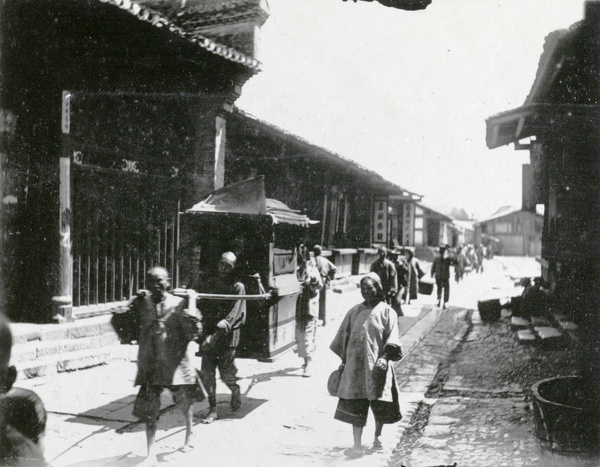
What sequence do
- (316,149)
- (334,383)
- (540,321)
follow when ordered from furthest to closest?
(316,149) → (540,321) → (334,383)

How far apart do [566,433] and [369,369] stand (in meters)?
1.88

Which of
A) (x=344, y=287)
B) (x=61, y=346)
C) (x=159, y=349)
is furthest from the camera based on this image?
(x=344, y=287)

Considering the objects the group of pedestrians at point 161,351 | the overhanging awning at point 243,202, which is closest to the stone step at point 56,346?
the overhanging awning at point 243,202

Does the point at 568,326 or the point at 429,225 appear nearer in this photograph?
the point at 568,326

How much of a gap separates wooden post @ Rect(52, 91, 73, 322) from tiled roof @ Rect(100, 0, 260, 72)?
1.78 meters

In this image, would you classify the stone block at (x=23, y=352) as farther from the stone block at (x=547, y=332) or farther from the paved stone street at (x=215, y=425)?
the stone block at (x=547, y=332)

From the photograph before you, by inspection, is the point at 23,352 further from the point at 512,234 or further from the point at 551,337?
the point at 512,234

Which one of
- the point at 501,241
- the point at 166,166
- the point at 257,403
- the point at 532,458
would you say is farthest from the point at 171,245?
the point at 501,241

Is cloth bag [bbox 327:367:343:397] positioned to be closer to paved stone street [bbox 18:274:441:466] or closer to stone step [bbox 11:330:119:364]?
paved stone street [bbox 18:274:441:466]

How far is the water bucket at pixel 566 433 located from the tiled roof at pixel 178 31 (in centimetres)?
656

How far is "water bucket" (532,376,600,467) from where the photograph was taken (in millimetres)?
4273

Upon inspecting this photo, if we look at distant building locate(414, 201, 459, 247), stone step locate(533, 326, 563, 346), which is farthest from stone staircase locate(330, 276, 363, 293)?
distant building locate(414, 201, 459, 247)

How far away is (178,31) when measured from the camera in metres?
8.56

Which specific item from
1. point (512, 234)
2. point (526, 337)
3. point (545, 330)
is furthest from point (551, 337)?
point (512, 234)
